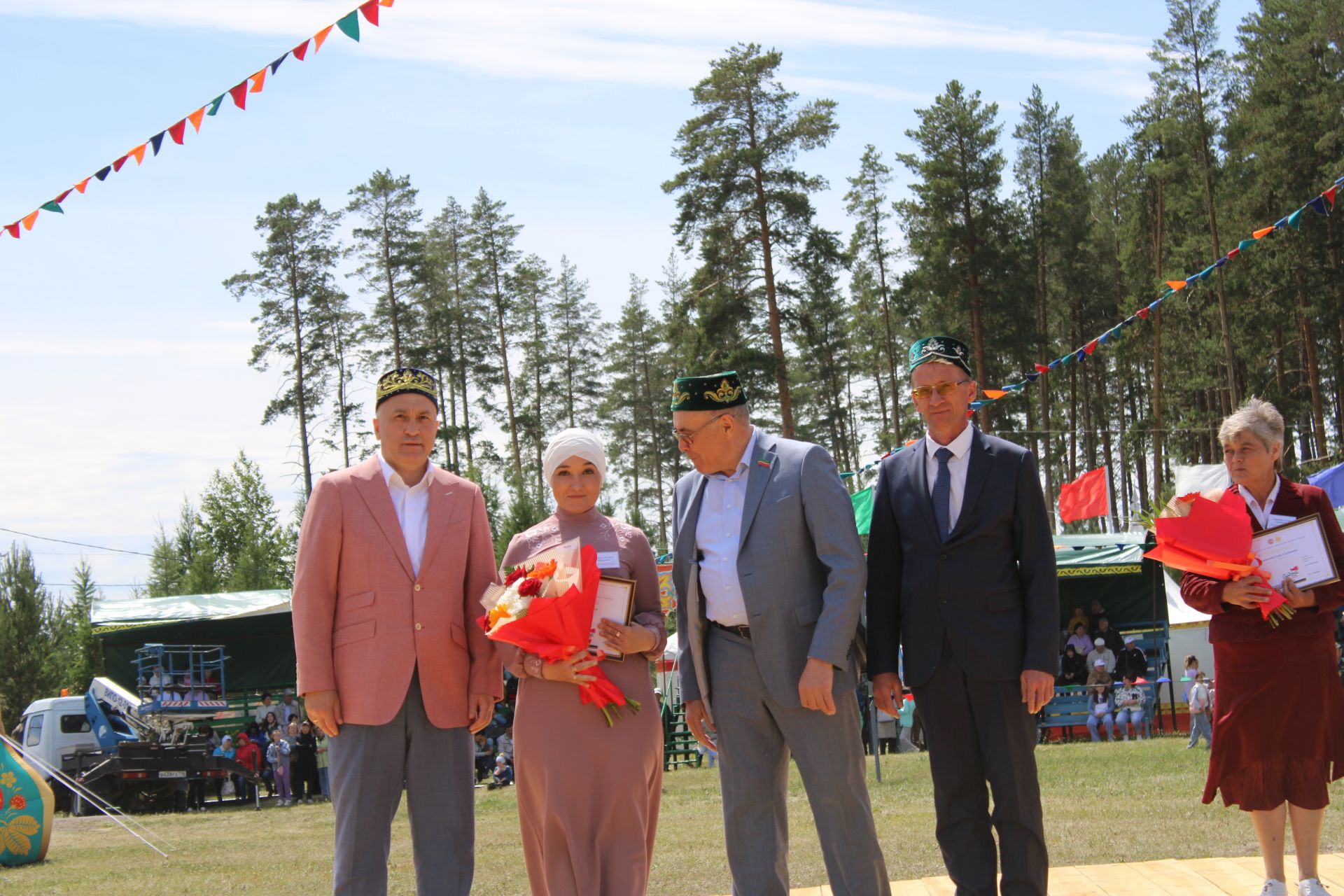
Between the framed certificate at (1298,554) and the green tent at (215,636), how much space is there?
23842 millimetres

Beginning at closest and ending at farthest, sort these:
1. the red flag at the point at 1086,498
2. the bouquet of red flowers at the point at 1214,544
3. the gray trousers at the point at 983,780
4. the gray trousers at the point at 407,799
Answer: the gray trousers at the point at 983,780 → the gray trousers at the point at 407,799 → the bouquet of red flowers at the point at 1214,544 → the red flag at the point at 1086,498

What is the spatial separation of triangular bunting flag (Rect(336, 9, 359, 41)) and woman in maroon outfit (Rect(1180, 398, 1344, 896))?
15.2ft

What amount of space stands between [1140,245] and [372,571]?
1305 inches

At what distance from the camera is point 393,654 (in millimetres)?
3918

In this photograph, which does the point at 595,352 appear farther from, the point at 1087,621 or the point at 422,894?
the point at 422,894

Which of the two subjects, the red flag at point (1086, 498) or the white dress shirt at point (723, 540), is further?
the red flag at point (1086, 498)

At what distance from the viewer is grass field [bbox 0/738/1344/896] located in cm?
607

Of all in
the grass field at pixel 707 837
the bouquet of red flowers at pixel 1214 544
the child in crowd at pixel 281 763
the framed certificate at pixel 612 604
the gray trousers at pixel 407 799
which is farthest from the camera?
the child in crowd at pixel 281 763

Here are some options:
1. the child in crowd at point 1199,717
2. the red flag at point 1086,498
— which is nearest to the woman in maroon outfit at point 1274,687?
the child in crowd at point 1199,717

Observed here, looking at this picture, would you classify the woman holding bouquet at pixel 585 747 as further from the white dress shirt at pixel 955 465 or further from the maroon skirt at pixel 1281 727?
the maroon skirt at pixel 1281 727

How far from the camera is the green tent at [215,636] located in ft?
85.5

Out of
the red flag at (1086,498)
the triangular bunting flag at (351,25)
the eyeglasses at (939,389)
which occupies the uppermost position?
the triangular bunting flag at (351,25)

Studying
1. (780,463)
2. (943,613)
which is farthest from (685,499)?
(943,613)

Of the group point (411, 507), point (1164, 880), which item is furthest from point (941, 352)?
point (1164, 880)
